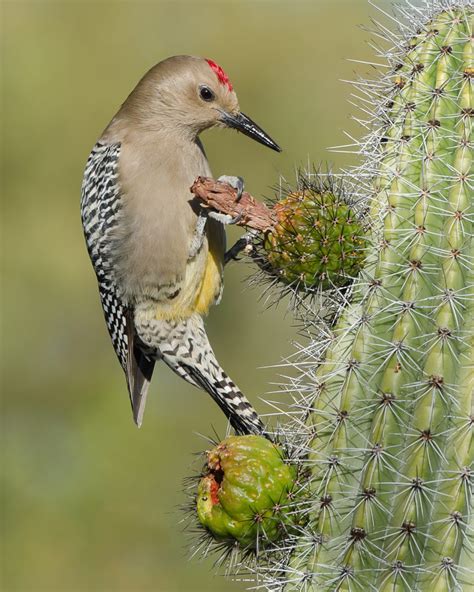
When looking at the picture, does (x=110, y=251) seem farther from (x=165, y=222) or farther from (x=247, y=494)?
(x=247, y=494)

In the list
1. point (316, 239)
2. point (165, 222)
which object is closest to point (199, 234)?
point (165, 222)

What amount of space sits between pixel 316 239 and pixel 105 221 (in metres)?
1.87

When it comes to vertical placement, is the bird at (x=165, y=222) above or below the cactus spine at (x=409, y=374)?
below

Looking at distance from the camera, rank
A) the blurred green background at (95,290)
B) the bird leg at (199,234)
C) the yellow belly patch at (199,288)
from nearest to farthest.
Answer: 1. the bird leg at (199,234)
2. the yellow belly patch at (199,288)
3. the blurred green background at (95,290)

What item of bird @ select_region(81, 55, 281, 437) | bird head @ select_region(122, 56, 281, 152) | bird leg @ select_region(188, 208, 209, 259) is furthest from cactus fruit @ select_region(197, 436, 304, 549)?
bird head @ select_region(122, 56, 281, 152)

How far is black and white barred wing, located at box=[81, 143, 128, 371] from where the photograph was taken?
4328 millimetres

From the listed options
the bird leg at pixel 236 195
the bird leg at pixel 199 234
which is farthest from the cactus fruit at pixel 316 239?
the bird leg at pixel 199 234

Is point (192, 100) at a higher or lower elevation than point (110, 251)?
higher

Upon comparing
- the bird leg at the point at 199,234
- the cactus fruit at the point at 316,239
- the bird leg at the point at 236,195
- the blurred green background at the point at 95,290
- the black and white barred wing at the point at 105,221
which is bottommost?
the blurred green background at the point at 95,290

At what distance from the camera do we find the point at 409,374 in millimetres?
2455

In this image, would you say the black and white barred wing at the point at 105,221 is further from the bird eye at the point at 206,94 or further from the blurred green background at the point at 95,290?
the blurred green background at the point at 95,290

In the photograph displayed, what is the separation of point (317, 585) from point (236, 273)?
680cm

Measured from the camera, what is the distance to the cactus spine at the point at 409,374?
2412 mm

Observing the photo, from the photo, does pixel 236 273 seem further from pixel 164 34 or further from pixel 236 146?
pixel 164 34
